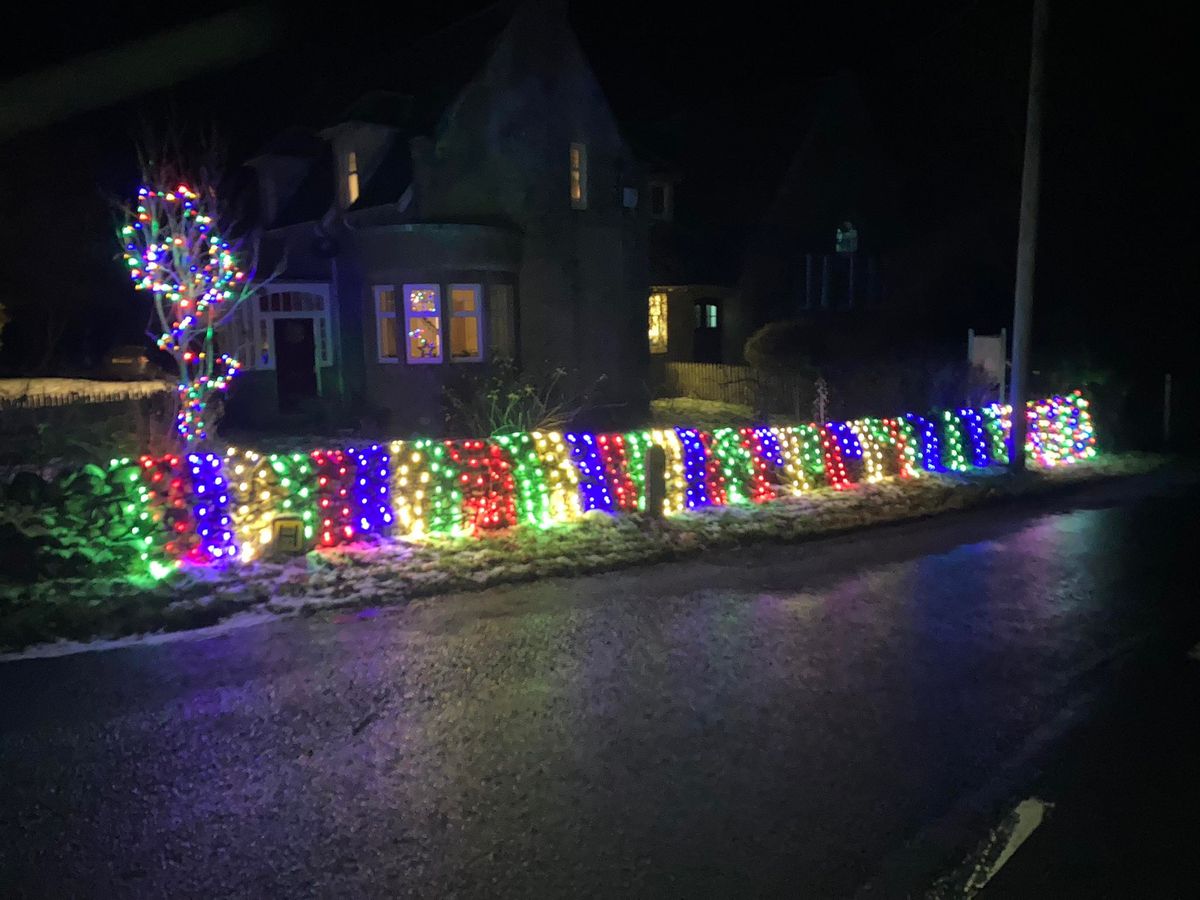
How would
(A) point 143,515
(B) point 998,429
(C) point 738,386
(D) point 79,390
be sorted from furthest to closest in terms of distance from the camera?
(C) point 738,386 < (B) point 998,429 < (D) point 79,390 < (A) point 143,515

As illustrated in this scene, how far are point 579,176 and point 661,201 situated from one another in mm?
5630

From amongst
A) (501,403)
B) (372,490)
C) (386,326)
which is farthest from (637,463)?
(386,326)

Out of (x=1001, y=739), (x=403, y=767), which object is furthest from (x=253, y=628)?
(x=1001, y=739)

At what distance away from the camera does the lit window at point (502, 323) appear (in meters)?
18.2

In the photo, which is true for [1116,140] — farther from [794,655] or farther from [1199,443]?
[794,655]

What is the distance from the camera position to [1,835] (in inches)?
165

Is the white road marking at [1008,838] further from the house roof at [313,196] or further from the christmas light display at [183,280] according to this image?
the house roof at [313,196]

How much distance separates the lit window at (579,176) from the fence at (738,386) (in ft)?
19.8

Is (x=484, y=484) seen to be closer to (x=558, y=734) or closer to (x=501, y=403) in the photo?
(x=558, y=734)

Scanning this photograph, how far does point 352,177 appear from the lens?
19047 mm

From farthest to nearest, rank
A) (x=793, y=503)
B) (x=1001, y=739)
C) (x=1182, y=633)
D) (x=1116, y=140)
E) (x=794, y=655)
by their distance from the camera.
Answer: (x=1116, y=140) → (x=793, y=503) → (x=1182, y=633) → (x=794, y=655) → (x=1001, y=739)

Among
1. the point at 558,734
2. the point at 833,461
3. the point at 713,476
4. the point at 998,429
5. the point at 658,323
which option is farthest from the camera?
the point at 658,323

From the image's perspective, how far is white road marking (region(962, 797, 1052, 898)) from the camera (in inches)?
151

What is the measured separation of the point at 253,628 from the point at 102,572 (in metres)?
1.88
